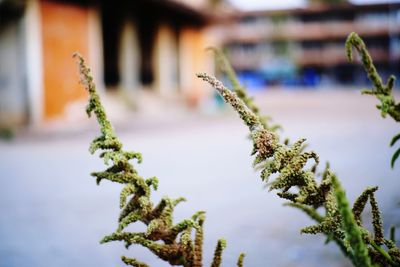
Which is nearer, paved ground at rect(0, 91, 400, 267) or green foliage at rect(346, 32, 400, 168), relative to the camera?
green foliage at rect(346, 32, 400, 168)

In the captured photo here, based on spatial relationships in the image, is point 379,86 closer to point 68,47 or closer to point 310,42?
point 68,47

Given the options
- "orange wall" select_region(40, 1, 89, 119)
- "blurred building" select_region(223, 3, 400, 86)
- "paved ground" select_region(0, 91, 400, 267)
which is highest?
"blurred building" select_region(223, 3, 400, 86)

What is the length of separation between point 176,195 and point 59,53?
312 inches

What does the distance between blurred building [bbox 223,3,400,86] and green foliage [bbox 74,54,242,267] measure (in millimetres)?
44968

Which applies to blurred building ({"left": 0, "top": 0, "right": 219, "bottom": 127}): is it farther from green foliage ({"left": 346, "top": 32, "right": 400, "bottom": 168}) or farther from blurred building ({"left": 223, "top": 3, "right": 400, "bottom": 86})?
blurred building ({"left": 223, "top": 3, "right": 400, "bottom": 86})

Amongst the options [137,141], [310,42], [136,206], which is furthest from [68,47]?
[310,42]

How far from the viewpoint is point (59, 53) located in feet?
38.0

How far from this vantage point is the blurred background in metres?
3.45

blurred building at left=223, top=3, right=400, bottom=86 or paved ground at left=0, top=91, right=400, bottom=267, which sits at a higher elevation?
blurred building at left=223, top=3, right=400, bottom=86

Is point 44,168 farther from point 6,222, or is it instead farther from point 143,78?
point 143,78

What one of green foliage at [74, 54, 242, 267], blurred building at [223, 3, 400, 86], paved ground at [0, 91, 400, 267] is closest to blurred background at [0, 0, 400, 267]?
paved ground at [0, 91, 400, 267]

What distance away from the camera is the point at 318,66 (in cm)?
4997

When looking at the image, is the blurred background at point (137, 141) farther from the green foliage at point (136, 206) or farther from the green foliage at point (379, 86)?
the green foliage at point (136, 206)

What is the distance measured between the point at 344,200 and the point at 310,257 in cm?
231
